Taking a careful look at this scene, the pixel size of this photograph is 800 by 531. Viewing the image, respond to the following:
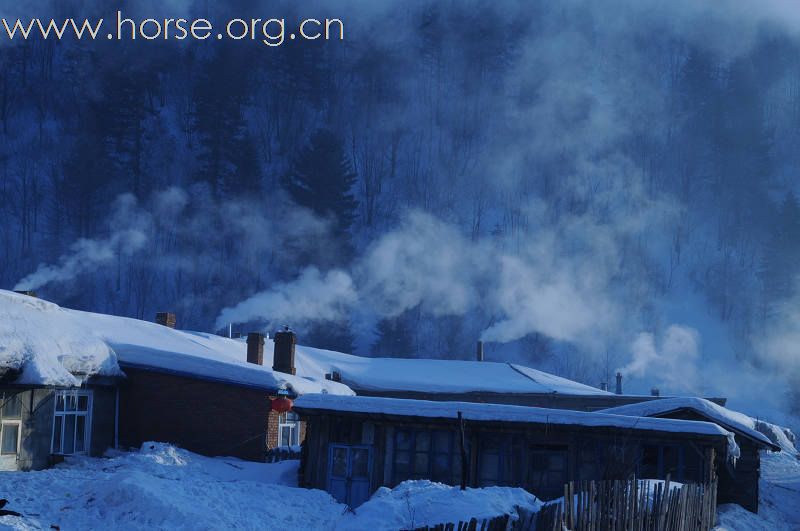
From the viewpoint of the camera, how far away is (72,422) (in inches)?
1073

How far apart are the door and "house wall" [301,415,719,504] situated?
131mm

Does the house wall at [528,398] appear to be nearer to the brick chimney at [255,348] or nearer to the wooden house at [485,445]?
the brick chimney at [255,348]

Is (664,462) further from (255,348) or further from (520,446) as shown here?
(255,348)

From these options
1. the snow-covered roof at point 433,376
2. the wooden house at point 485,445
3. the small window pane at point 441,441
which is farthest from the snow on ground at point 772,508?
the snow-covered roof at point 433,376

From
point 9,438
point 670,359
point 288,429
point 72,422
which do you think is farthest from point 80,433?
point 670,359

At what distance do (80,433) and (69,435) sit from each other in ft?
1.99

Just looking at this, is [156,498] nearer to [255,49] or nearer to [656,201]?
[656,201]

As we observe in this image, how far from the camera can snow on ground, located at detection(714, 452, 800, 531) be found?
23.5m

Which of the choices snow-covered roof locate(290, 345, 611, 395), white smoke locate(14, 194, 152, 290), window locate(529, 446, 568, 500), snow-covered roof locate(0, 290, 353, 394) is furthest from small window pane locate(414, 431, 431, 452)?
white smoke locate(14, 194, 152, 290)

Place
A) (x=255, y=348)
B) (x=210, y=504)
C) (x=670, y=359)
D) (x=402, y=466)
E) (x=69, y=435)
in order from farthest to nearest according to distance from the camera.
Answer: (x=670, y=359) < (x=255, y=348) < (x=69, y=435) < (x=402, y=466) < (x=210, y=504)

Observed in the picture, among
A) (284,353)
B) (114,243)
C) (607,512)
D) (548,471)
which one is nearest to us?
(607,512)

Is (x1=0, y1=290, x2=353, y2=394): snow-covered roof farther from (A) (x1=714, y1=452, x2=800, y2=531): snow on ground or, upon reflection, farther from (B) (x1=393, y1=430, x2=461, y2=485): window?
(A) (x1=714, y1=452, x2=800, y2=531): snow on ground

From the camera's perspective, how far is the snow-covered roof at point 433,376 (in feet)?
166

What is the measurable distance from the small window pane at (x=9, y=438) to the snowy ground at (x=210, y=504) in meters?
4.39
